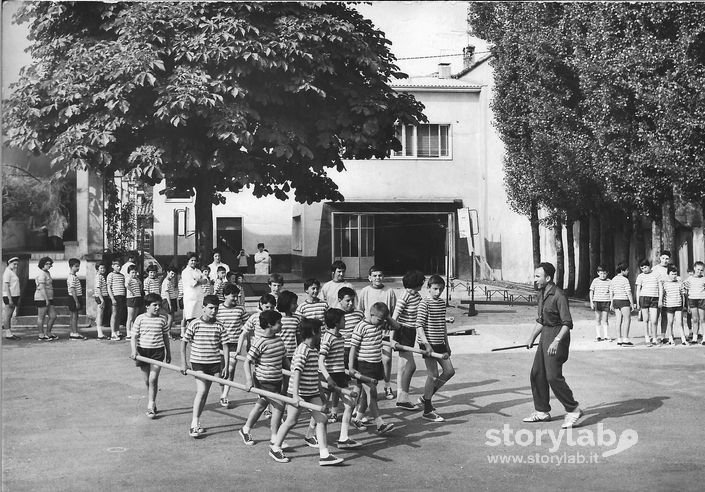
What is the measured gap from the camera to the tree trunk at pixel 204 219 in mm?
10641

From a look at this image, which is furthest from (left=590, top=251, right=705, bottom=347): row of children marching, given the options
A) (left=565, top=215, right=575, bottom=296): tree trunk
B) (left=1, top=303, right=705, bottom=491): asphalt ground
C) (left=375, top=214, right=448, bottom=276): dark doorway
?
(left=375, top=214, right=448, bottom=276): dark doorway

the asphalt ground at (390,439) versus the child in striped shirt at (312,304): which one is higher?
the child in striped shirt at (312,304)

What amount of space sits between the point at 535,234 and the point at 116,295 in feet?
22.1

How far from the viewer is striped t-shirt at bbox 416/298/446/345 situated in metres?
7.89

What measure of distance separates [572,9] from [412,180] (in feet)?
13.3

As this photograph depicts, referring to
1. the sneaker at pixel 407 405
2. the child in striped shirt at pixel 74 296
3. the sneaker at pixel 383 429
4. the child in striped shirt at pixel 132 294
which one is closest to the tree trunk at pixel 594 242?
the sneaker at pixel 407 405

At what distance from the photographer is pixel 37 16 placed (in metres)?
8.26

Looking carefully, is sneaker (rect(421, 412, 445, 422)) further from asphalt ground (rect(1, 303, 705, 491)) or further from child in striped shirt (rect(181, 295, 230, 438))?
child in striped shirt (rect(181, 295, 230, 438))

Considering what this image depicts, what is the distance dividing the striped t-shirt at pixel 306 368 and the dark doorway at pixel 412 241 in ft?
10.6

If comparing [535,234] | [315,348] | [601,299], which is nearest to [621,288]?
[601,299]

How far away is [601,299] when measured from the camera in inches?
470

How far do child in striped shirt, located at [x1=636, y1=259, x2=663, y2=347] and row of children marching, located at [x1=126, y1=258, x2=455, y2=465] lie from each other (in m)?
5.34

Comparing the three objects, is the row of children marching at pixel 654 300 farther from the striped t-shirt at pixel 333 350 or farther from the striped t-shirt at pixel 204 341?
the striped t-shirt at pixel 204 341

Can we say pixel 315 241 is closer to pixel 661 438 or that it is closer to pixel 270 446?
pixel 270 446
